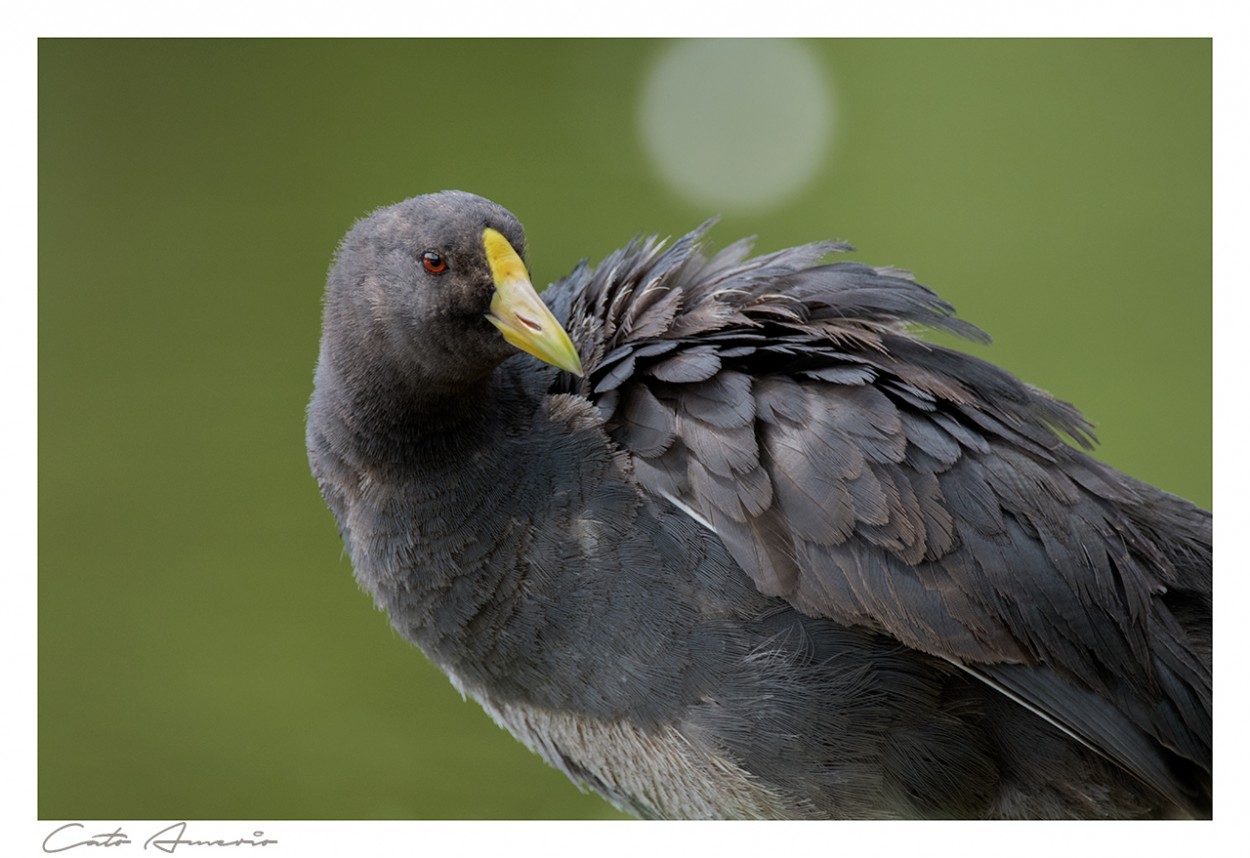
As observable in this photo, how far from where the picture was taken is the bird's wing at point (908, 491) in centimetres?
181

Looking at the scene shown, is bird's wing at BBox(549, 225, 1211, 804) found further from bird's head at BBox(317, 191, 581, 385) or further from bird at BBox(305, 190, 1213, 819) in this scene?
bird's head at BBox(317, 191, 581, 385)

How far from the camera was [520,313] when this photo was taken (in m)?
1.78

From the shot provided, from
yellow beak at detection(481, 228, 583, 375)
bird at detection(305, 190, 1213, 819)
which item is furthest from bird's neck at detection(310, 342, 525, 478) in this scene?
yellow beak at detection(481, 228, 583, 375)

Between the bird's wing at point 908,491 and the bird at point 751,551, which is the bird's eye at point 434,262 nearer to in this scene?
the bird at point 751,551

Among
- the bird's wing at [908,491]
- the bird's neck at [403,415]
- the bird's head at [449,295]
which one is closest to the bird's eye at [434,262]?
the bird's head at [449,295]

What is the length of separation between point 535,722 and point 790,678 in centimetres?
44

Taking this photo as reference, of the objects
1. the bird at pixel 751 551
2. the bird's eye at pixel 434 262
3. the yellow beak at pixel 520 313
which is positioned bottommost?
the bird at pixel 751 551

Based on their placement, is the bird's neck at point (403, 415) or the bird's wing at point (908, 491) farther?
the bird's neck at point (403, 415)

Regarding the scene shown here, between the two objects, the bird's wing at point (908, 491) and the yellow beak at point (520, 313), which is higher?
the yellow beak at point (520, 313)

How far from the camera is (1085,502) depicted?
1951mm

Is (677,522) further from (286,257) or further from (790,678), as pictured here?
(286,257)

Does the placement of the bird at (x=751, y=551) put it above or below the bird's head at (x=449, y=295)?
below

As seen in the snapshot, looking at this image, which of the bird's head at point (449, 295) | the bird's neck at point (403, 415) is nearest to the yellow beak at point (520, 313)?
the bird's head at point (449, 295)

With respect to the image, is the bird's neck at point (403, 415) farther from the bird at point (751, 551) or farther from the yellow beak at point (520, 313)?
the yellow beak at point (520, 313)
